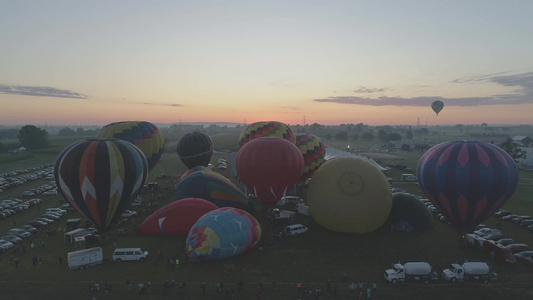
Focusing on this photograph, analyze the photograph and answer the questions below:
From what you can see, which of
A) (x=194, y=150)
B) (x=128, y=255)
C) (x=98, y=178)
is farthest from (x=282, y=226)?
(x=194, y=150)

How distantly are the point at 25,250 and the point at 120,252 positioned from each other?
7.09m

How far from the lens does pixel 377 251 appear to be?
20.7 m

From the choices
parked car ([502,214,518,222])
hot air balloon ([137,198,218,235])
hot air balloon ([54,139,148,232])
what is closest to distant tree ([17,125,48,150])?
hot air balloon ([54,139,148,232])

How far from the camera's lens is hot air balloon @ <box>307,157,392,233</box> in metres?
22.3

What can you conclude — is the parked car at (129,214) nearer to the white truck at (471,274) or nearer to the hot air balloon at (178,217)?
the hot air balloon at (178,217)

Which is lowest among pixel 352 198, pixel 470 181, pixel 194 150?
pixel 352 198

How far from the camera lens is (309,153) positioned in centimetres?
3288

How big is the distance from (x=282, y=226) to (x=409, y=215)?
9.27m

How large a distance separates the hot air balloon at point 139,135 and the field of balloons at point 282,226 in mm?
9276

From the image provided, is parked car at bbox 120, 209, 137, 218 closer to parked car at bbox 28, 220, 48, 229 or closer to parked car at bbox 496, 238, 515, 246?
parked car at bbox 28, 220, 48, 229

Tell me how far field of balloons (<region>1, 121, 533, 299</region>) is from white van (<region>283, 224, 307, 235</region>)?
0.47m

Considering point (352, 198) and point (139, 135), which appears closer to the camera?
point (352, 198)

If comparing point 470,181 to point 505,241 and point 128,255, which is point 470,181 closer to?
point 505,241

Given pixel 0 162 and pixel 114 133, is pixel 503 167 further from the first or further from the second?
pixel 0 162
